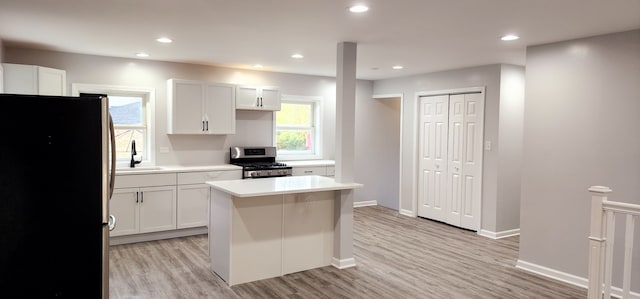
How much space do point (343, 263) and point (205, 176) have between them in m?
2.29

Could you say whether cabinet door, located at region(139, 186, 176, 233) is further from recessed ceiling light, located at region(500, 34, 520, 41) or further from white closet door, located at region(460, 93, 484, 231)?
recessed ceiling light, located at region(500, 34, 520, 41)

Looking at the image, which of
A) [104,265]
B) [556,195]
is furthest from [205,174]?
[556,195]

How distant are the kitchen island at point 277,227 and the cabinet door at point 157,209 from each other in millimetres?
1340

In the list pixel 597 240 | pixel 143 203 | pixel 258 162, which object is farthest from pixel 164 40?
pixel 597 240

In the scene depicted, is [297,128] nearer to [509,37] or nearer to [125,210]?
[125,210]

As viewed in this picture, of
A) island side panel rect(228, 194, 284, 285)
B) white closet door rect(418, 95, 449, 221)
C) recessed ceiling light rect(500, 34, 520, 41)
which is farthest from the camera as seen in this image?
white closet door rect(418, 95, 449, 221)

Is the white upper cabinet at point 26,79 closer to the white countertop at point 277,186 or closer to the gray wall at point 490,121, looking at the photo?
the white countertop at point 277,186

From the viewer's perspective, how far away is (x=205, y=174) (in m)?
5.52

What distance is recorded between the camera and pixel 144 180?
5082 mm

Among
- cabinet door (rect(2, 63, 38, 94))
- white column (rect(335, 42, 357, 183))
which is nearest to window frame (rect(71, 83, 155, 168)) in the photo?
cabinet door (rect(2, 63, 38, 94))

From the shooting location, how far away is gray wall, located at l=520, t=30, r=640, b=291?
11.9 feet

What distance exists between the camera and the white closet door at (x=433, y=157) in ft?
20.9

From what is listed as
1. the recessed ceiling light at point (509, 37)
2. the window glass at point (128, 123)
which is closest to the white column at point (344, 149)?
the recessed ceiling light at point (509, 37)

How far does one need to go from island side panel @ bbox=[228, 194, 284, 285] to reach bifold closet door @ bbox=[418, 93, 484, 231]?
316cm
